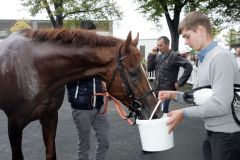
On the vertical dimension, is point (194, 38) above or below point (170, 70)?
above

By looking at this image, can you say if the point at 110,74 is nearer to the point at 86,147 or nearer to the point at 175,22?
the point at 86,147

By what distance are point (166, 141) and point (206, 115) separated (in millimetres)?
440

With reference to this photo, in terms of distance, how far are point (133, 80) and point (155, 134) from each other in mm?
493

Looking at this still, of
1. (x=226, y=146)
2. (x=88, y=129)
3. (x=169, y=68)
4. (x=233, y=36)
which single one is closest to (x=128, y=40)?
(x=226, y=146)

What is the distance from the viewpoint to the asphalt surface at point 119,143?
459 centimetres

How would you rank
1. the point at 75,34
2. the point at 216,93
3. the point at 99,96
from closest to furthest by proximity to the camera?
the point at 216,93, the point at 75,34, the point at 99,96

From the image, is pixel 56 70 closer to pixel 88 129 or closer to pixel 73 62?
pixel 73 62

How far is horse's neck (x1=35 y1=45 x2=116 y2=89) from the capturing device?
106 inches

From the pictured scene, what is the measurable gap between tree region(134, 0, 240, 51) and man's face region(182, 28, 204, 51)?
14.8m

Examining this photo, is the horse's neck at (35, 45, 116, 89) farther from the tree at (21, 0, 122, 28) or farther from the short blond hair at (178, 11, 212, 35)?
the tree at (21, 0, 122, 28)

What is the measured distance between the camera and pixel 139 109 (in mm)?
2537

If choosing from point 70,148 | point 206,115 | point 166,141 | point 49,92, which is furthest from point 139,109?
point 70,148

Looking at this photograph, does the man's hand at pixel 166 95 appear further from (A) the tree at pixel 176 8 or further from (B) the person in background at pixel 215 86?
(A) the tree at pixel 176 8

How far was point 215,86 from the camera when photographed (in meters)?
1.93
